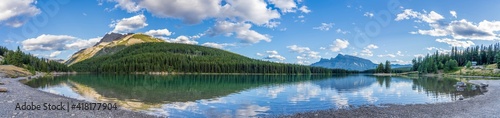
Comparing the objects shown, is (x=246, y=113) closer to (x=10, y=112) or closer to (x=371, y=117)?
(x=371, y=117)

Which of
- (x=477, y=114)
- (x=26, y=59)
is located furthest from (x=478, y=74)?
(x=26, y=59)

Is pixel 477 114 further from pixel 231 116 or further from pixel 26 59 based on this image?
pixel 26 59

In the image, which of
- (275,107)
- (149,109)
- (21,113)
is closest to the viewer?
(21,113)

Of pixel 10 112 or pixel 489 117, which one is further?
pixel 489 117

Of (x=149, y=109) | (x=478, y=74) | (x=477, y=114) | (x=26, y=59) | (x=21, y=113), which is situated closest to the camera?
(x=21, y=113)

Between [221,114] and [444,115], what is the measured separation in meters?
19.5

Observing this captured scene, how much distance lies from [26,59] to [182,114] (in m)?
211

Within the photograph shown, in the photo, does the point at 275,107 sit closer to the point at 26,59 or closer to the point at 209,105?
the point at 209,105

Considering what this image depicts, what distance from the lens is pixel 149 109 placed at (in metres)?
33.8

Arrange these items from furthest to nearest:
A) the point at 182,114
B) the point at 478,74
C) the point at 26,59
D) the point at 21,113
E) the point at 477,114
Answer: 1. the point at 26,59
2. the point at 478,74
3. the point at 182,114
4. the point at 477,114
5. the point at 21,113

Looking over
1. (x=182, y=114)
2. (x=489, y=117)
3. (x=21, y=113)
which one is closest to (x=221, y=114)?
(x=182, y=114)

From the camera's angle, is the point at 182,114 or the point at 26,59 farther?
the point at 26,59

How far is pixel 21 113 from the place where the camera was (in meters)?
23.6

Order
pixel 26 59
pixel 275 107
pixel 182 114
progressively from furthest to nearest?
pixel 26 59
pixel 275 107
pixel 182 114
